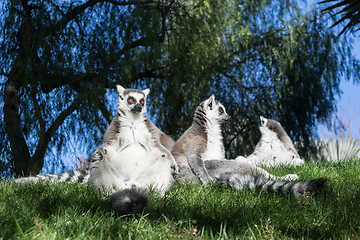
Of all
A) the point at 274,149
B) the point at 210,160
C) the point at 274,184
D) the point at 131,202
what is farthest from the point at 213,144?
the point at 131,202

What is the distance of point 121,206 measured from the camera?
8.73 feet

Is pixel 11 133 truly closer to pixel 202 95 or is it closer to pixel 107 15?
pixel 107 15

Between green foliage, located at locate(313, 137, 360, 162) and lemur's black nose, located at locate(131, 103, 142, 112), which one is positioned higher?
lemur's black nose, located at locate(131, 103, 142, 112)

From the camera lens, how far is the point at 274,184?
362 cm

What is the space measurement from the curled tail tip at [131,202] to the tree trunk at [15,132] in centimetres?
744

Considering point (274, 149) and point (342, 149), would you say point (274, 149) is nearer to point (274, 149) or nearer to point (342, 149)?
point (274, 149)

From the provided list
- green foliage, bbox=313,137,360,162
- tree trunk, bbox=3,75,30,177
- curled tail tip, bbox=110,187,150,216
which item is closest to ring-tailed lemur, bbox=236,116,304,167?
green foliage, bbox=313,137,360,162

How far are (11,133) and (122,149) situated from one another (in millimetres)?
6994

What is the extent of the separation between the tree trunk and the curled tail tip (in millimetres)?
7438

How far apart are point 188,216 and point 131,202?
42 cm

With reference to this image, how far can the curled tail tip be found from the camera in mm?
2656

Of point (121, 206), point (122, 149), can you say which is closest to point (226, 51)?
point (122, 149)

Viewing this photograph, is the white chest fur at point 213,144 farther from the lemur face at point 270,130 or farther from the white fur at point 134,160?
the lemur face at point 270,130

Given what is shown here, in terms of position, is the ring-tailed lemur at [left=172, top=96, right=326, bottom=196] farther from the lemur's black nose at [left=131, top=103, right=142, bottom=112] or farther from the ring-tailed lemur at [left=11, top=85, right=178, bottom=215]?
the lemur's black nose at [left=131, top=103, right=142, bottom=112]
